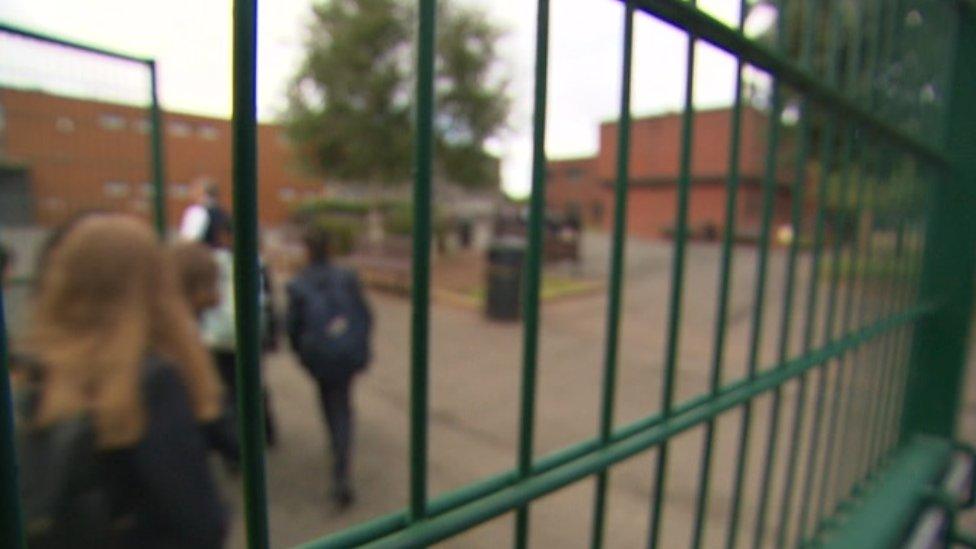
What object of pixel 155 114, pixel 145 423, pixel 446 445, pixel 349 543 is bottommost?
pixel 446 445

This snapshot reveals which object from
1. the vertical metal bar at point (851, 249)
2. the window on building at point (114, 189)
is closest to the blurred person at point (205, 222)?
the window on building at point (114, 189)

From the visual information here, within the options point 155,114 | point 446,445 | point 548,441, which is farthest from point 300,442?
point 155,114

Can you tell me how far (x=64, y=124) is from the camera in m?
2.77

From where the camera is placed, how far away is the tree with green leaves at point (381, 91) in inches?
530

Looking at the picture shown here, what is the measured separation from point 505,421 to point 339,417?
173cm

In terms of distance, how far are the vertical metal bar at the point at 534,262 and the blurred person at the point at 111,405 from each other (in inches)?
41.6

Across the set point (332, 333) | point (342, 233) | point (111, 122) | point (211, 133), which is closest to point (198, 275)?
point (332, 333)

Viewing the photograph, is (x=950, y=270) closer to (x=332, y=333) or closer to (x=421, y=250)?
(x=421, y=250)

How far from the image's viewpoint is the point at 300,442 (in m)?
4.15

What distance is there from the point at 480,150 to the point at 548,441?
1150 cm

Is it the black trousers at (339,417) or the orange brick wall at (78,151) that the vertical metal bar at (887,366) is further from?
the black trousers at (339,417)

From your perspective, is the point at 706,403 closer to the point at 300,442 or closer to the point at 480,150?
the point at 300,442

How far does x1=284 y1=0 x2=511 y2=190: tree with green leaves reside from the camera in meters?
13.5

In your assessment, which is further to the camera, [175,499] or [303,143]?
[303,143]
